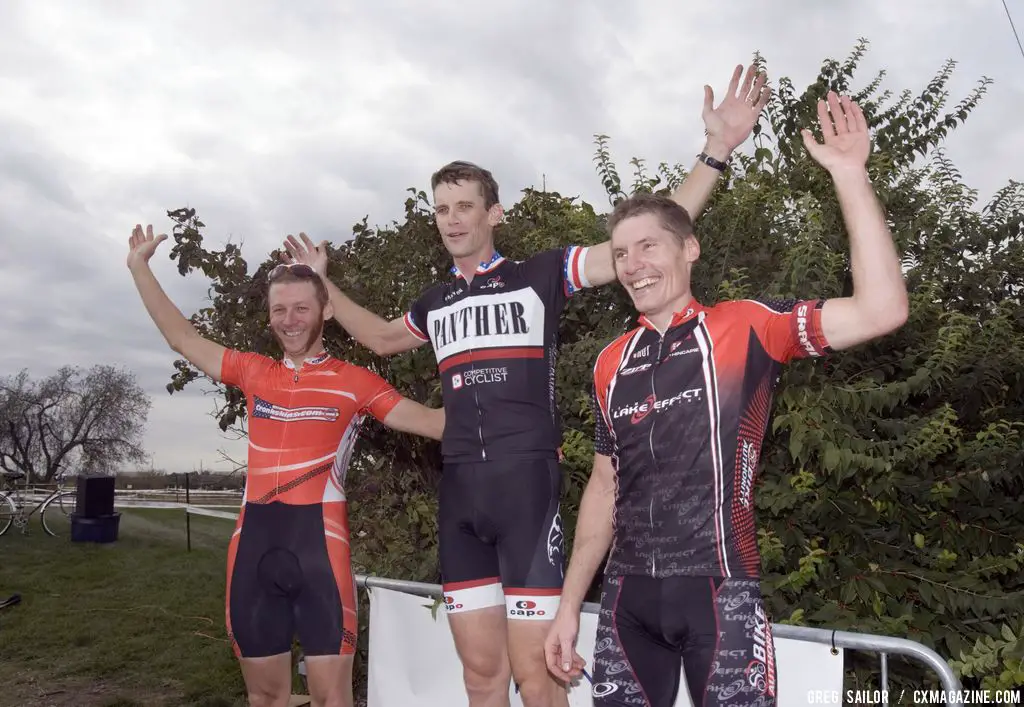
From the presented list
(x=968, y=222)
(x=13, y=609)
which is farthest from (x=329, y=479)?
(x=13, y=609)

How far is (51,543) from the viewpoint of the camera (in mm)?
19016

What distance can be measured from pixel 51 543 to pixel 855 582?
19.4 m

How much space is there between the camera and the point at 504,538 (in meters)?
3.40

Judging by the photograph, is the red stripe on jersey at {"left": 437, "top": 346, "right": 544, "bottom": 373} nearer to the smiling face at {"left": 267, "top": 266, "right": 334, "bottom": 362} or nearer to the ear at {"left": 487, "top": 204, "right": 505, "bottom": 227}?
the ear at {"left": 487, "top": 204, "right": 505, "bottom": 227}

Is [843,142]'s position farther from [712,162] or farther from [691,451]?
[691,451]

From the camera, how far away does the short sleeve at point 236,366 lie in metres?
4.36

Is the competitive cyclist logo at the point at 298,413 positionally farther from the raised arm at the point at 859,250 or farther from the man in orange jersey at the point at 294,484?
the raised arm at the point at 859,250

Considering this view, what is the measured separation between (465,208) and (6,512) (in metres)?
21.2

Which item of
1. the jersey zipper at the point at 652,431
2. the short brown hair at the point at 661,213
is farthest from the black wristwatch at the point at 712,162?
the jersey zipper at the point at 652,431

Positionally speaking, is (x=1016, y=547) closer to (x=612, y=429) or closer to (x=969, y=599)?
(x=969, y=599)

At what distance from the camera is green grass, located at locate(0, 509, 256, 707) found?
329 inches

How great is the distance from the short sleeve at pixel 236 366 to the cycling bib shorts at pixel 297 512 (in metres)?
0.02

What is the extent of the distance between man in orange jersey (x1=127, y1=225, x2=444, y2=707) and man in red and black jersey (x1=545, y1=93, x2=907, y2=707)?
1460mm

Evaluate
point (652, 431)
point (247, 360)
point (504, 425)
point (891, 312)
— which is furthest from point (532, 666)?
point (247, 360)
